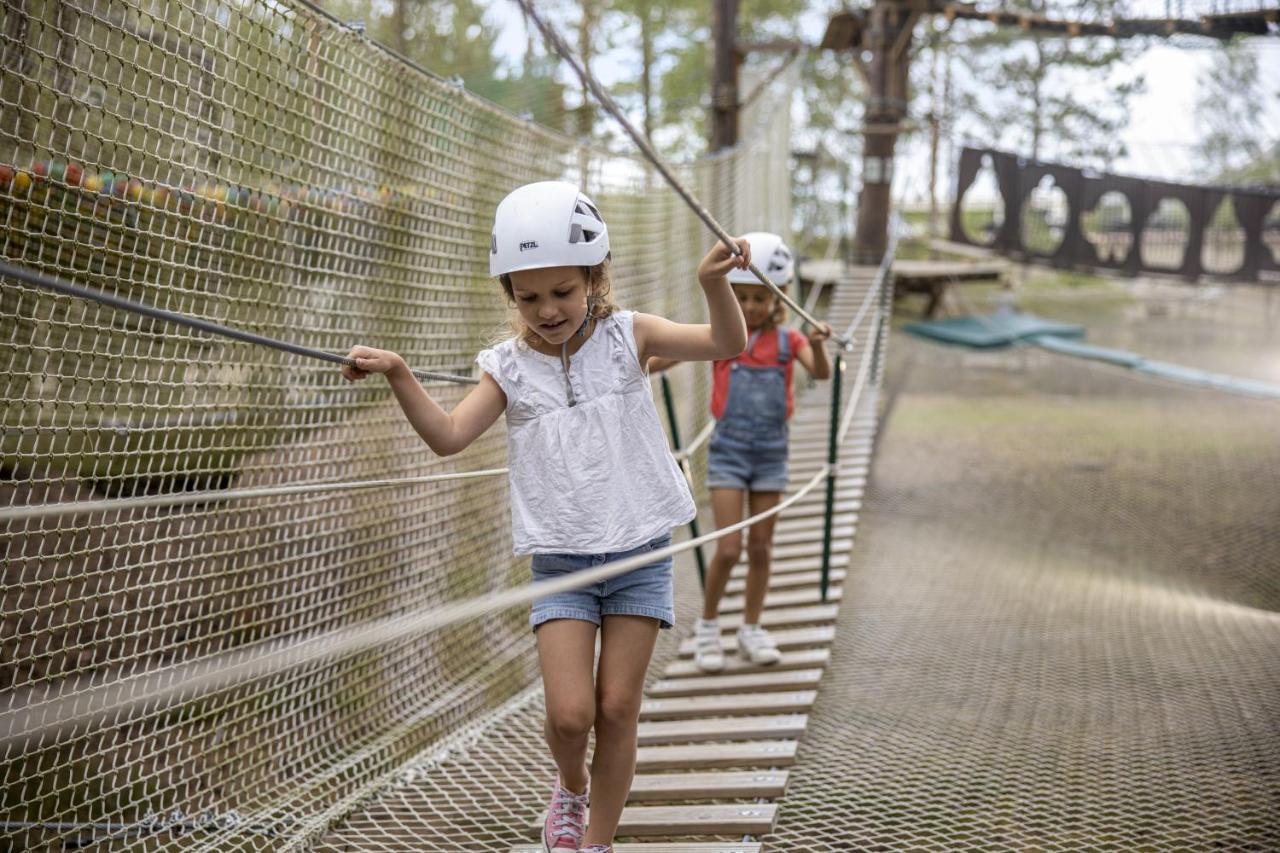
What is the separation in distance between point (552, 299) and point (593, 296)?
0.35 ft

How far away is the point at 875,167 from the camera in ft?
28.1

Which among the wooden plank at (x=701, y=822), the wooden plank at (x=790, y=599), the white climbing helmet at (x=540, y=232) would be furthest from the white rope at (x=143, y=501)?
the wooden plank at (x=790, y=599)

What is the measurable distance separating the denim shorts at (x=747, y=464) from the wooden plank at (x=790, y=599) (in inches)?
23.1

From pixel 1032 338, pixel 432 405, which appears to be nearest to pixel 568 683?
pixel 432 405

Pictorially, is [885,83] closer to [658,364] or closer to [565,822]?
[658,364]

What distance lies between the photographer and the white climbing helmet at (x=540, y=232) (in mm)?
1807

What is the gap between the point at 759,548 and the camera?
10.9 ft

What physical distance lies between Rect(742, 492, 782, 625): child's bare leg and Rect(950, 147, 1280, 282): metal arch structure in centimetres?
588

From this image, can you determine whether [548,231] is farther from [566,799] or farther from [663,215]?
[663,215]

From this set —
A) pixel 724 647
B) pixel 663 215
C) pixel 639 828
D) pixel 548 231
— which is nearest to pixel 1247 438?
pixel 663 215

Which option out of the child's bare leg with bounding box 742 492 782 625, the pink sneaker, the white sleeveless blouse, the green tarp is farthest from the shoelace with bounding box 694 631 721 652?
the green tarp

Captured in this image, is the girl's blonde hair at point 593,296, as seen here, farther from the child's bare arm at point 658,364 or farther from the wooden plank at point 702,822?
the wooden plank at point 702,822

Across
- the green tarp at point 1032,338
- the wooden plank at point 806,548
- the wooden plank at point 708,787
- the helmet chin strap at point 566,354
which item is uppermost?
the green tarp at point 1032,338

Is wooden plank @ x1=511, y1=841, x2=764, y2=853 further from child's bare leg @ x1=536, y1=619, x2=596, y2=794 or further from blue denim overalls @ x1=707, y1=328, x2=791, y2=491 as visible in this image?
blue denim overalls @ x1=707, y1=328, x2=791, y2=491
